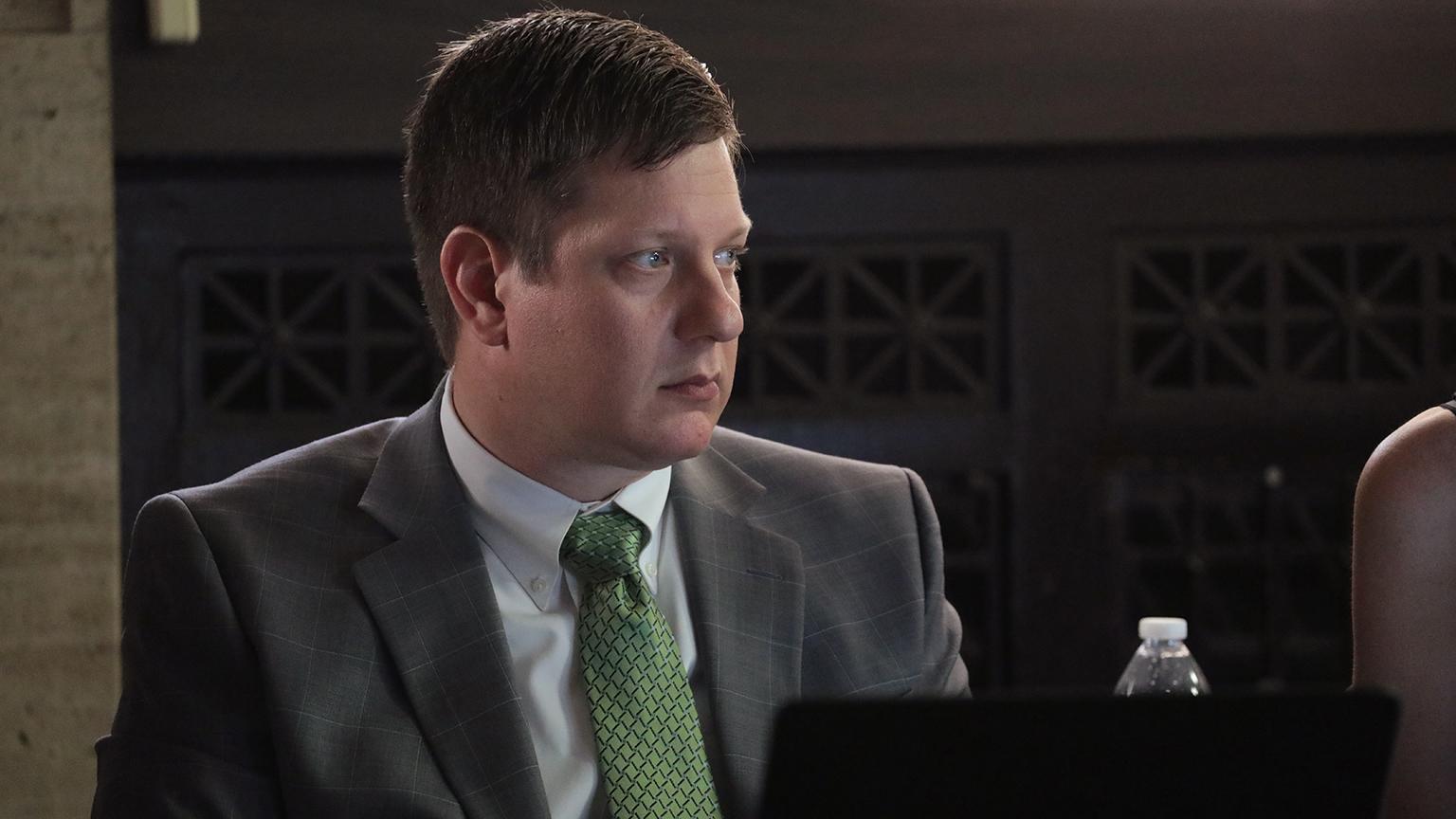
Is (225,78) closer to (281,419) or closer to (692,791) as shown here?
(281,419)

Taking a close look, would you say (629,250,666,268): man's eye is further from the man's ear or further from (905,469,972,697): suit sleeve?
(905,469,972,697): suit sleeve

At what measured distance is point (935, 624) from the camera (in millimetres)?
1710

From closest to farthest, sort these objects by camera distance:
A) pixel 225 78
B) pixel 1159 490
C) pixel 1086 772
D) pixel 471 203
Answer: pixel 1086 772
pixel 471 203
pixel 225 78
pixel 1159 490

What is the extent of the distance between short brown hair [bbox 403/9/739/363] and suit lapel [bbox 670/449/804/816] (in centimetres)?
32

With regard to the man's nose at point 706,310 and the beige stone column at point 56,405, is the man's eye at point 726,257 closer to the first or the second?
the man's nose at point 706,310

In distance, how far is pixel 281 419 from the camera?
108 inches

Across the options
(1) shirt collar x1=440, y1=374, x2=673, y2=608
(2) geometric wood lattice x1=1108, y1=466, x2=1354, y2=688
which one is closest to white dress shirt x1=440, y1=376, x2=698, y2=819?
(1) shirt collar x1=440, y1=374, x2=673, y2=608

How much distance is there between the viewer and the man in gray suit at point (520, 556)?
56.9 inches

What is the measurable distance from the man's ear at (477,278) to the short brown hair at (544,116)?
1 cm

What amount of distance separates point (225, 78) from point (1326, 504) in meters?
1.99

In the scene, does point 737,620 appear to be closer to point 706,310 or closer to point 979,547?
point 706,310

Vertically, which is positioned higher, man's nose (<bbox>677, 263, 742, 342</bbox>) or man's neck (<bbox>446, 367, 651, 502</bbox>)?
man's nose (<bbox>677, 263, 742, 342</bbox>)

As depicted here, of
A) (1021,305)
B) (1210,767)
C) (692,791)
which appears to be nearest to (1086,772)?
(1210,767)

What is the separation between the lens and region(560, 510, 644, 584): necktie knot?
1543mm
